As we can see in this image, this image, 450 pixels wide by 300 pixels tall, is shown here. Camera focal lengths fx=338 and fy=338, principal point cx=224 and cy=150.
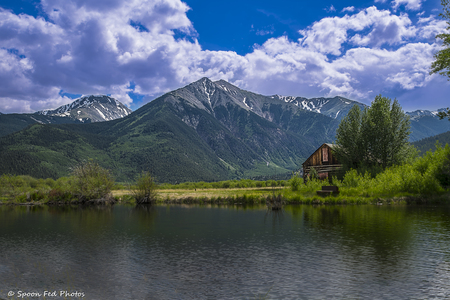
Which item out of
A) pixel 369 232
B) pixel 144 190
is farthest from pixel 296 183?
pixel 369 232

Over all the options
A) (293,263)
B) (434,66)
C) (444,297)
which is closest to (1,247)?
(293,263)

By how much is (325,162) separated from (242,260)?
194 ft

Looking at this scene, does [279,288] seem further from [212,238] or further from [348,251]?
[212,238]

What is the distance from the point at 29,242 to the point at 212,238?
57.3 ft

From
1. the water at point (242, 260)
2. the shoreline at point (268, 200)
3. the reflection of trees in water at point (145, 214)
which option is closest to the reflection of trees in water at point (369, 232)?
the water at point (242, 260)

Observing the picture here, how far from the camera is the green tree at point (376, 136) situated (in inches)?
2574

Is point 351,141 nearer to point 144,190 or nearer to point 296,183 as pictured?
point 296,183

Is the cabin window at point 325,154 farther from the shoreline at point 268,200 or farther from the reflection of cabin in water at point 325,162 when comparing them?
the shoreline at point 268,200

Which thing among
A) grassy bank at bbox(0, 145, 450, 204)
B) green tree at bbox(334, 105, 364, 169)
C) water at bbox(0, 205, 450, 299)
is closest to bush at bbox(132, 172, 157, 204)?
grassy bank at bbox(0, 145, 450, 204)

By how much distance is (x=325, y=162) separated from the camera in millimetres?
78062

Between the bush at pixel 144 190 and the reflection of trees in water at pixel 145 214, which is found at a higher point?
the bush at pixel 144 190

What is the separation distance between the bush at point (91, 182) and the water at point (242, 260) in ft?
123

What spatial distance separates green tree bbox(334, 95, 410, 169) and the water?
29220mm

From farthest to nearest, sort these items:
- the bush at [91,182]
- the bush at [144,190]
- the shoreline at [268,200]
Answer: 1. the bush at [91,182]
2. the bush at [144,190]
3. the shoreline at [268,200]
